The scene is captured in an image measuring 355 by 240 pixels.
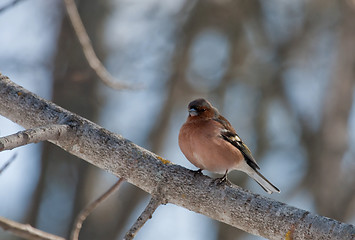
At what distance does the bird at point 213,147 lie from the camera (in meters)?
4.21

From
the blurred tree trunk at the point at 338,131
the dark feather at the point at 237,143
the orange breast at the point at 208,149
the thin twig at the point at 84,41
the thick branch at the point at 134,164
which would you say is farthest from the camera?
the blurred tree trunk at the point at 338,131

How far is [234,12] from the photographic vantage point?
10.9 m

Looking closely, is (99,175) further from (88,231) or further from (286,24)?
(286,24)

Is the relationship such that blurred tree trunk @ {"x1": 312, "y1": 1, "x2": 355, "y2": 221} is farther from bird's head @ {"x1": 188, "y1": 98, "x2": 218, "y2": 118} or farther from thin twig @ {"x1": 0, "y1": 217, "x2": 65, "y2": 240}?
thin twig @ {"x1": 0, "y1": 217, "x2": 65, "y2": 240}

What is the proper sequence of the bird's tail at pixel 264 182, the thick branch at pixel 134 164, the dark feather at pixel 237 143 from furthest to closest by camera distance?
the bird's tail at pixel 264 182
the dark feather at pixel 237 143
the thick branch at pixel 134 164

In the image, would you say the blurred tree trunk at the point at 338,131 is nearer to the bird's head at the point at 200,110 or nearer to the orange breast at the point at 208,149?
the bird's head at the point at 200,110

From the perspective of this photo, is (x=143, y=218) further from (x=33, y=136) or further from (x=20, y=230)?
(x=33, y=136)

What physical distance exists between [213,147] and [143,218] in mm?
1423

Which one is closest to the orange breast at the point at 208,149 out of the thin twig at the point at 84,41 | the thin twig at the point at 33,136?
the thin twig at the point at 84,41

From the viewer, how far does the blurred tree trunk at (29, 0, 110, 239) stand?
9094 mm

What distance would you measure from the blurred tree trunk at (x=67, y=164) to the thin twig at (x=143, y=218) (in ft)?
20.2

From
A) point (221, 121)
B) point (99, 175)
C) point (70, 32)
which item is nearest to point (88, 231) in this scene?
point (99, 175)

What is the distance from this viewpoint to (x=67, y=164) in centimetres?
950

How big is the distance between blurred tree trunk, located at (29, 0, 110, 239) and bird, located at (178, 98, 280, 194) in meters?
4.95
